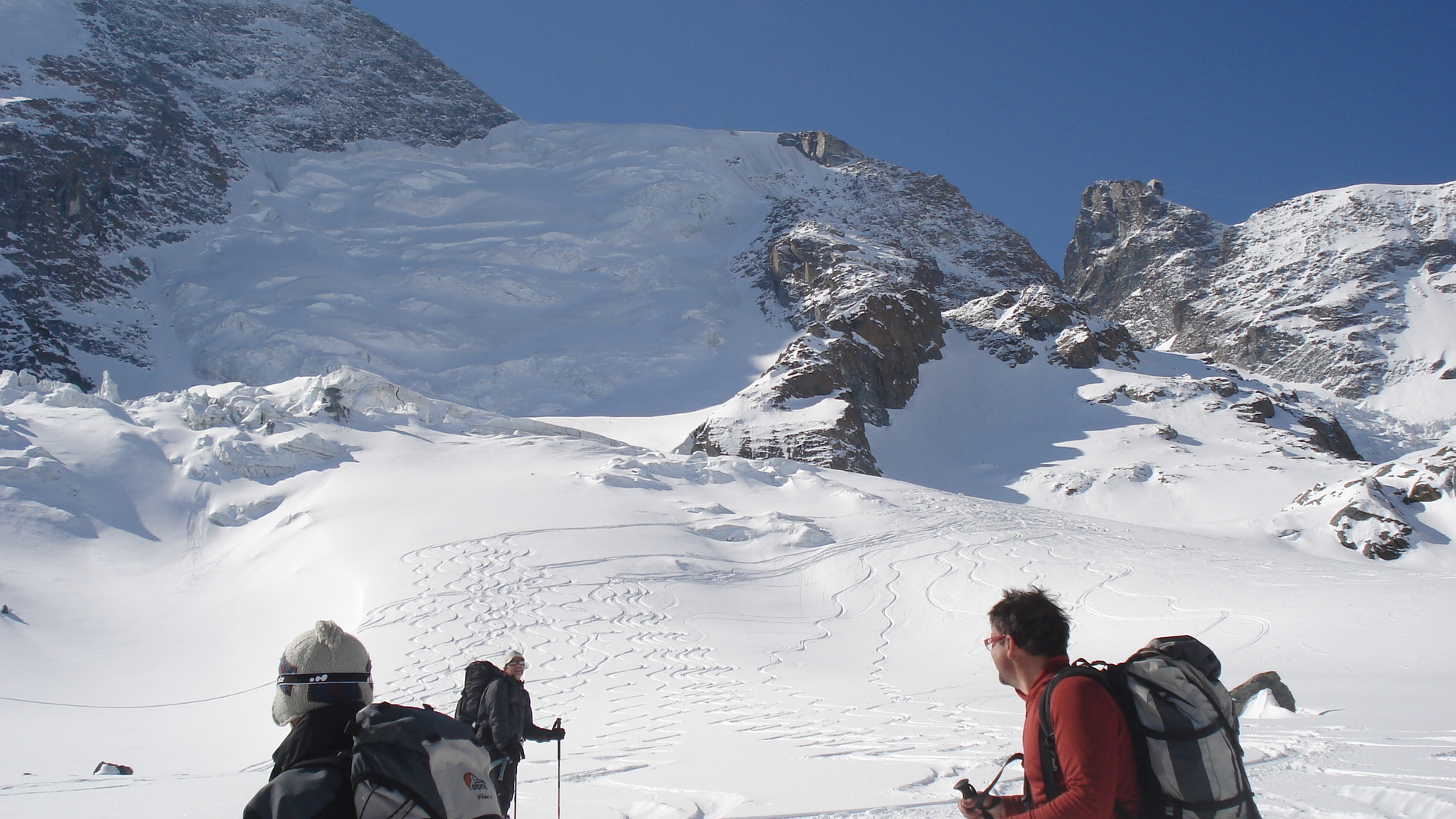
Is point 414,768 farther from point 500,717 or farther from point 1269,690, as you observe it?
point 1269,690

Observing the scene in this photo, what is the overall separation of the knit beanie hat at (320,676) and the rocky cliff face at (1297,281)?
10415 centimetres

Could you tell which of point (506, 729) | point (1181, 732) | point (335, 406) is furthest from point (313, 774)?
point (335, 406)

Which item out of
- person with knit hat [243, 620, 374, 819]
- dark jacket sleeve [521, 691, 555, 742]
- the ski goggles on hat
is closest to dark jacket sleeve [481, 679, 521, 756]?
dark jacket sleeve [521, 691, 555, 742]

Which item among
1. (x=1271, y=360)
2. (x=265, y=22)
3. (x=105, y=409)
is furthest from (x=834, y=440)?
(x=265, y=22)

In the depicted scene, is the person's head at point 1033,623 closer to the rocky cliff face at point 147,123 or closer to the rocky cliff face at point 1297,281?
the rocky cliff face at point 147,123

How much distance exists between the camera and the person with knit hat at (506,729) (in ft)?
16.4

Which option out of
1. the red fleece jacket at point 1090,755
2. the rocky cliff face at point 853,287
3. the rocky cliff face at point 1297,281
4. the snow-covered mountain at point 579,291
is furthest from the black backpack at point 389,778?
the rocky cliff face at point 1297,281

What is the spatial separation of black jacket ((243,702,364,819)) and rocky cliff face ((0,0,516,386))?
61.3m

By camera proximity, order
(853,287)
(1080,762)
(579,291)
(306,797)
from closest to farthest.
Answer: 1. (306,797)
2. (1080,762)
3. (579,291)
4. (853,287)

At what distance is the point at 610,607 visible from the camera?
16.8 metres

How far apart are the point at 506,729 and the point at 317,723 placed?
309cm

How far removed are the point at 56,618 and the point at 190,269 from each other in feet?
182

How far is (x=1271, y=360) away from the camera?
94562 mm

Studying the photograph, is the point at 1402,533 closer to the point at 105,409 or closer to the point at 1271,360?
the point at 105,409
